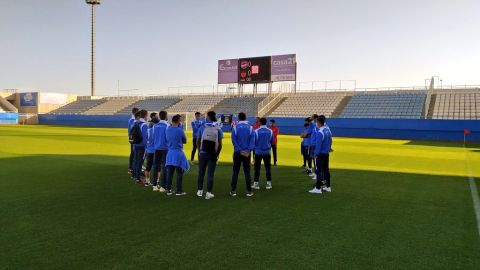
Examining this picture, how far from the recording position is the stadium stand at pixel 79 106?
68562 millimetres

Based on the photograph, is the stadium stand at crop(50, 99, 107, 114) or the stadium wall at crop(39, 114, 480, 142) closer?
the stadium wall at crop(39, 114, 480, 142)

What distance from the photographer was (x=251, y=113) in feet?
172

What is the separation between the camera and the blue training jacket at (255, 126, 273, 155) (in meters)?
9.85

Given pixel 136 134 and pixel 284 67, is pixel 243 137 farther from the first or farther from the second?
pixel 284 67

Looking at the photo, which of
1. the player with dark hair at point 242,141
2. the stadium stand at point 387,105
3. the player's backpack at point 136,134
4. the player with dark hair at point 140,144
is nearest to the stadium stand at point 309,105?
the stadium stand at point 387,105

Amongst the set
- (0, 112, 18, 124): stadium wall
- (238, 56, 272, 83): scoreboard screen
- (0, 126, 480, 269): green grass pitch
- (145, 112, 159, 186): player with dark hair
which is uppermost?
(238, 56, 272, 83): scoreboard screen

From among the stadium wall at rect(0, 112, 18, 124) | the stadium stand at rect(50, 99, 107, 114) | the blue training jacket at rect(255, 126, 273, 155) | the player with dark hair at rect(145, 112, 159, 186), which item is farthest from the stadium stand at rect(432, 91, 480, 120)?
the stadium wall at rect(0, 112, 18, 124)

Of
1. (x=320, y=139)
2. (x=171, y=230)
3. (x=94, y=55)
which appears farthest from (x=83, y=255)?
(x=94, y=55)

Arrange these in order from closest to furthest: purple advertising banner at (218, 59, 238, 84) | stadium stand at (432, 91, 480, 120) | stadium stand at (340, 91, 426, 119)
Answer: stadium stand at (432, 91, 480, 120) < stadium stand at (340, 91, 426, 119) < purple advertising banner at (218, 59, 238, 84)

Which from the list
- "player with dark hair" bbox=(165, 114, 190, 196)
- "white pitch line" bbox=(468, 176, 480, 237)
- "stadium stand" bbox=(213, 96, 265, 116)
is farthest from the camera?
"stadium stand" bbox=(213, 96, 265, 116)

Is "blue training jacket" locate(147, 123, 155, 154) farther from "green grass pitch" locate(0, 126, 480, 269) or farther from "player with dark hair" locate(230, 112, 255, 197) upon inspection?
"player with dark hair" locate(230, 112, 255, 197)

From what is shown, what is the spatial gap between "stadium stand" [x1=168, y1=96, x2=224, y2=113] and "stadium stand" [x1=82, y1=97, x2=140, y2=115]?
11190mm

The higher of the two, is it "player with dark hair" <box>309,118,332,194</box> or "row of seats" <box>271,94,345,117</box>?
"row of seats" <box>271,94,345,117</box>

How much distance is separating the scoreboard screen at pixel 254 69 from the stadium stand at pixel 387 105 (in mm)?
12428
